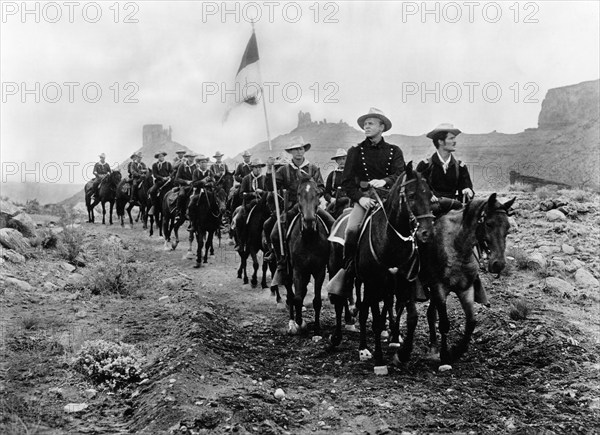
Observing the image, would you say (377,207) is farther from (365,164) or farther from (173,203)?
(173,203)

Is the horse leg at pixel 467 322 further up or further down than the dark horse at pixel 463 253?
further down

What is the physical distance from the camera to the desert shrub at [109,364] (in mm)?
5984

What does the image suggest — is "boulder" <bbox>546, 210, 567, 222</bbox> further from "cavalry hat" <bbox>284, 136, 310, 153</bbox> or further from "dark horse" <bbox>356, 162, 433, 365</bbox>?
"dark horse" <bbox>356, 162, 433, 365</bbox>

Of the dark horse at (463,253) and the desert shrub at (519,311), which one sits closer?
the dark horse at (463,253)

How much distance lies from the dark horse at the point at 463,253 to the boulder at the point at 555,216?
9075 mm

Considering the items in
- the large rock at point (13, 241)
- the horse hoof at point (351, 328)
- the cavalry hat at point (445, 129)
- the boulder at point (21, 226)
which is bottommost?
the horse hoof at point (351, 328)

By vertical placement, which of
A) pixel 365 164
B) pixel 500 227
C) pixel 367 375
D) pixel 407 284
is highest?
pixel 365 164

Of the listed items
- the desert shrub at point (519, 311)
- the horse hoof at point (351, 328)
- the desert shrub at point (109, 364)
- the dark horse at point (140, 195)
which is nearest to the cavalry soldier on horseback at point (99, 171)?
the dark horse at point (140, 195)

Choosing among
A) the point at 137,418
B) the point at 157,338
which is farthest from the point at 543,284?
the point at 137,418

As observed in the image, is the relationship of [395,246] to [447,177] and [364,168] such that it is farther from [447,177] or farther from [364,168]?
[447,177]

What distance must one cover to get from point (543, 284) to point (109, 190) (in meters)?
19.6

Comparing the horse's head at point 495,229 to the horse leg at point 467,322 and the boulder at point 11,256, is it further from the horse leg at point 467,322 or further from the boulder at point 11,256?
the boulder at point 11,256

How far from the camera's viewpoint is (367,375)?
21.9 feet

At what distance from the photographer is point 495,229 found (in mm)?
6492
